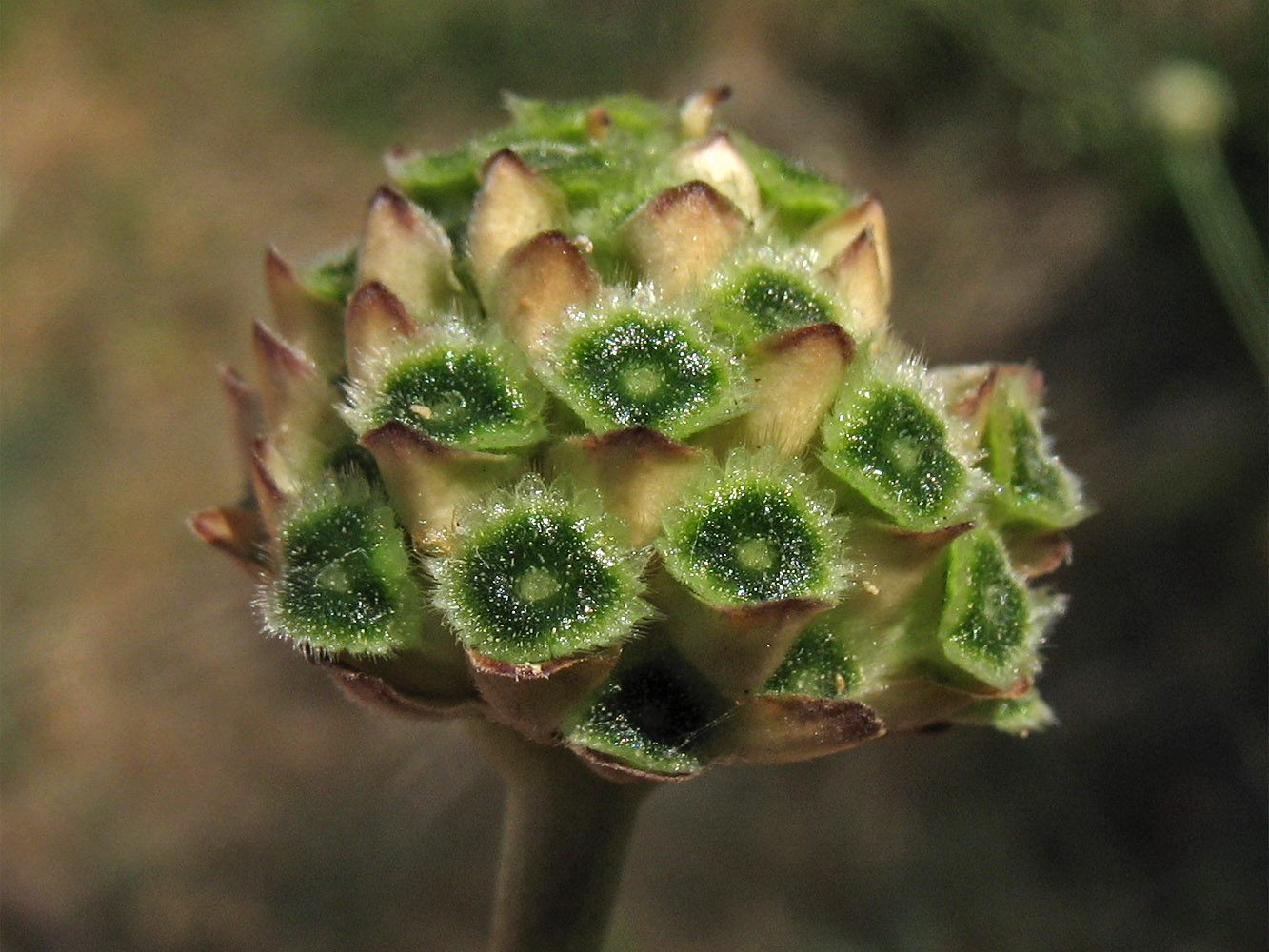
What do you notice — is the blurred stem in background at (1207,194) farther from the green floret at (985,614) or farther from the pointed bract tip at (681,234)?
the pointed bract tip at (681,234)

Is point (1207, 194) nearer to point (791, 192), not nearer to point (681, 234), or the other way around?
point (791, 192)

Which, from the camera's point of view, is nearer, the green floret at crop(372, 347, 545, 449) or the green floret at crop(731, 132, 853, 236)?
the green floret at crop(372, 347, 545, 449)

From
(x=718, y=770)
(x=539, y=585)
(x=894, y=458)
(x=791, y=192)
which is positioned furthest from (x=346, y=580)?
(x=718, y=770)

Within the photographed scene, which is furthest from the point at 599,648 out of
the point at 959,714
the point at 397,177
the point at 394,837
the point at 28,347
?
the point at 28,347

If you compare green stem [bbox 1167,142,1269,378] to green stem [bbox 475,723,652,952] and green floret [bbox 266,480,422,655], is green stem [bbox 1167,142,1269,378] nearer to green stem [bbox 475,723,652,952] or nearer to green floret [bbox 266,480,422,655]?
green stem [bbox 475,723,652,952]

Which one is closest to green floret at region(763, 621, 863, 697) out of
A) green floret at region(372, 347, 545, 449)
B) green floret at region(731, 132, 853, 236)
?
green floret at region(372, 347, 545, 449)

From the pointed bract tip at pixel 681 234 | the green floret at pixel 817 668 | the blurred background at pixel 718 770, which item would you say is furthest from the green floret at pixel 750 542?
the blurred background at pixel 718 770
